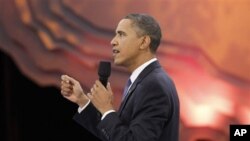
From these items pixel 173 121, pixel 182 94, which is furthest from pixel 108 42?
pixel 173 121

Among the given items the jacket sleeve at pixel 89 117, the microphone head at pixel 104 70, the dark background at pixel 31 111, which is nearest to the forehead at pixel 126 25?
the microphone head at pixel 104 70

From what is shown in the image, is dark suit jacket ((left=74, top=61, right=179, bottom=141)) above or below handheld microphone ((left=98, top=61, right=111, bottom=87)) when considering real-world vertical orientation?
below

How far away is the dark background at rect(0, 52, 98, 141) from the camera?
2.93 metres

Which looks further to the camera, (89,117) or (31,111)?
(31,111)

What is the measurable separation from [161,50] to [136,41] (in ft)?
3.98

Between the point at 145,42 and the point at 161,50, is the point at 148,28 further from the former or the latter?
the point at 161,50

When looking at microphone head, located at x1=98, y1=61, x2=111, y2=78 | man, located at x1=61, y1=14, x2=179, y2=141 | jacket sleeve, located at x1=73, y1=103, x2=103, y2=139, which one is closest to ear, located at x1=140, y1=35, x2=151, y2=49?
man, located at x1=61, y1=14, x2=179, y2=141

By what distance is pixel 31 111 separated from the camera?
3.03 metres

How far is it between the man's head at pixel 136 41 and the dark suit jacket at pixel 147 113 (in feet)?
0.12

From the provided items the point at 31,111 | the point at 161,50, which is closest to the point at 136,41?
the point at 161,50

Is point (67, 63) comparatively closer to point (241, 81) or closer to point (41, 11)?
point (41, 11)

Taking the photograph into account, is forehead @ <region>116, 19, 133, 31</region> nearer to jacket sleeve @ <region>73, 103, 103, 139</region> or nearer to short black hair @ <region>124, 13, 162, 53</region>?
short black hair @ <region>124, 13, 162, 53</region>

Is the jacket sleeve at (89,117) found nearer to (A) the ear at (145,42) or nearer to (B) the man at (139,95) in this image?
(B) the man at (139,95)

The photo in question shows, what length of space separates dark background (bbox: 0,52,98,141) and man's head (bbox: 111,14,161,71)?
1.82 meters
